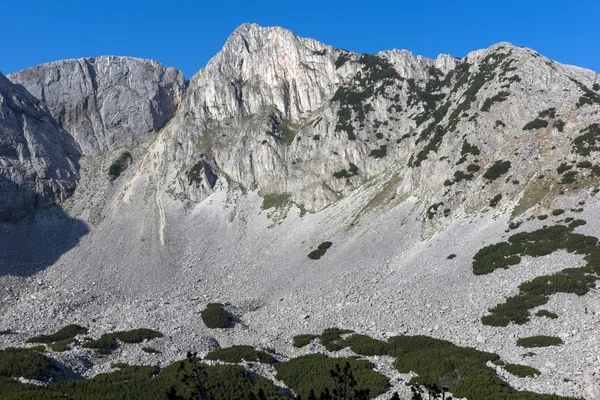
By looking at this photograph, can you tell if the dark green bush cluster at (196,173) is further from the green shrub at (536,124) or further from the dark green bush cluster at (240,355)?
the green shrub at (536,124)

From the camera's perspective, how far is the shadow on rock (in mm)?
72250

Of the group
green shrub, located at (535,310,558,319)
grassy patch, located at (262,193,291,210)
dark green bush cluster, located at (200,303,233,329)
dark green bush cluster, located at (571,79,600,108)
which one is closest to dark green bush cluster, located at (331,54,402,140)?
grassy patch, located at (262,193,291,210)

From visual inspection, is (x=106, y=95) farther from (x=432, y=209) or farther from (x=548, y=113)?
(x=548, y=113)

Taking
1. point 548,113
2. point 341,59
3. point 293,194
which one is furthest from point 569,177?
point 341,59

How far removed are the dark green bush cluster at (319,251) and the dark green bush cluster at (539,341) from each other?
112 ft

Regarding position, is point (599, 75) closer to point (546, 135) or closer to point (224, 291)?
point (546, 135)

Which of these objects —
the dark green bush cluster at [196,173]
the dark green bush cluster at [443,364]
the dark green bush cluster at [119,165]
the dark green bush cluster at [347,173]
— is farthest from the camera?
the dark green bush cluster at [119,165]

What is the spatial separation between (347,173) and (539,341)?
57.4m

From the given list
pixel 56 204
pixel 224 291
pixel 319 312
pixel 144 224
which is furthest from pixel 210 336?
pixel 56 204

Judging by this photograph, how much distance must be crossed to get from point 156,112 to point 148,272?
65.5m

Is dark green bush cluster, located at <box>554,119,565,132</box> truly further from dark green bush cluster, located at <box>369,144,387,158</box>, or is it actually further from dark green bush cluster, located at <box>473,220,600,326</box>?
dark green bush cluster, located at <box>369,144,387,158</box>

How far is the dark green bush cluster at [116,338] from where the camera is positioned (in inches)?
1570

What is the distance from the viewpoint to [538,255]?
42.9 meters

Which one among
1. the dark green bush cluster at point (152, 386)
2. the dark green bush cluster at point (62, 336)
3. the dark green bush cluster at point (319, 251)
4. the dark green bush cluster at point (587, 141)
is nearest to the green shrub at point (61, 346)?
the dark green bush cluster at point (62, 336)
